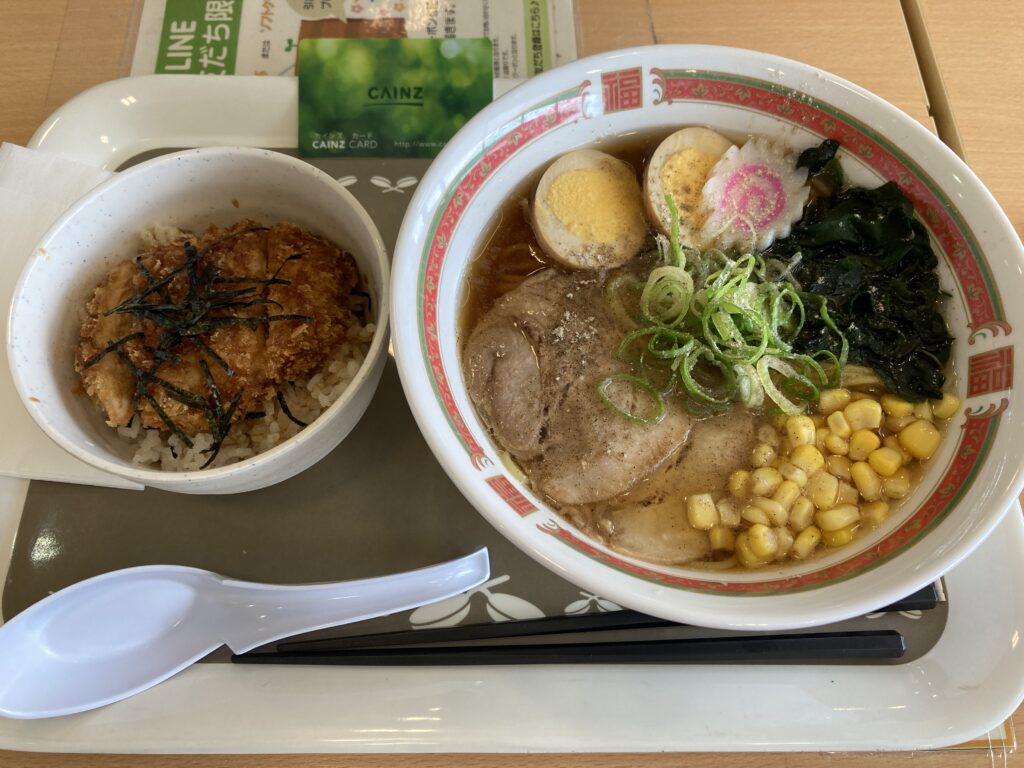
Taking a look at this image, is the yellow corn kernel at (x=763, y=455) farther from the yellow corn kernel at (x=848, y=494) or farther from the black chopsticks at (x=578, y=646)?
the black chopsticks at (x=578, y=646)

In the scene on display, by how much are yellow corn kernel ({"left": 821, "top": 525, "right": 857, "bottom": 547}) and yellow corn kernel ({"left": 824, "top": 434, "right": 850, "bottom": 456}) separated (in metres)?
0.16

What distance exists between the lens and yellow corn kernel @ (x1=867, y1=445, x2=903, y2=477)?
1.28m

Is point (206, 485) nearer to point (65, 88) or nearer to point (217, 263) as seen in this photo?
point (217, 263)

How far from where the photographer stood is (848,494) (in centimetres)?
132

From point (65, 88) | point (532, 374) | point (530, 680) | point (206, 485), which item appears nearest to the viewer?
point (206, 485)

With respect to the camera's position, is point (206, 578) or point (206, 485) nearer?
point (206, 485)

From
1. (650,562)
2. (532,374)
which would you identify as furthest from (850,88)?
(650,562)

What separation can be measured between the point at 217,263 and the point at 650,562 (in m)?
1.11

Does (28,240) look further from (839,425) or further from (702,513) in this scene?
(839,425)

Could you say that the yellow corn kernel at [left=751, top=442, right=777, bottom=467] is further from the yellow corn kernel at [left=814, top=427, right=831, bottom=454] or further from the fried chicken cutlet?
the fried chicken cutlet

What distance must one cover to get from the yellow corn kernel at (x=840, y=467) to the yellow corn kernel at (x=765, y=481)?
13 cm

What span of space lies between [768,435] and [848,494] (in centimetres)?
19

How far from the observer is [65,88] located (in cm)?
182

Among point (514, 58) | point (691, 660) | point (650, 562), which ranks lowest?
point (691, 660)
